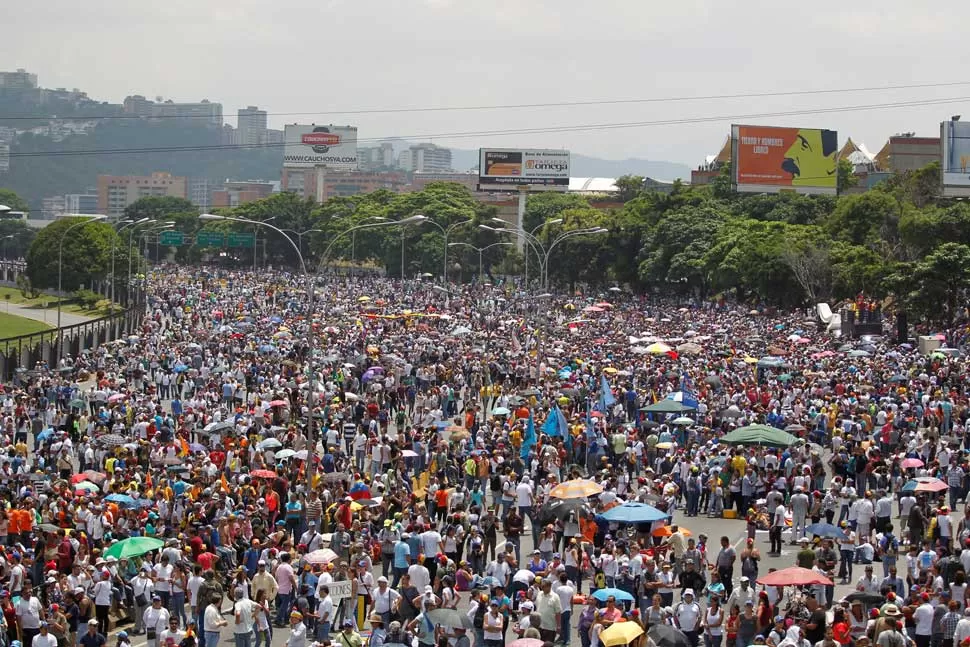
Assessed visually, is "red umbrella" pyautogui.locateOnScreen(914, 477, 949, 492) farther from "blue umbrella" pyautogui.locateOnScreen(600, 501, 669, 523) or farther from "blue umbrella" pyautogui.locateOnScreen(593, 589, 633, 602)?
"blue umbrella" pyautogui.locateOnScreen(593, 589, 633, 602)

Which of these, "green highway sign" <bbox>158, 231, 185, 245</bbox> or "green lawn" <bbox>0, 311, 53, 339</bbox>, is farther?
"green highway sign" <bbox>158, 231, 185, 245</bbox>

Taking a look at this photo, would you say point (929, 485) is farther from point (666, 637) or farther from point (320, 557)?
point (320, 557)

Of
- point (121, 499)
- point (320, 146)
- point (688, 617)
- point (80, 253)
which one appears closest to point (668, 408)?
point (121, 499)

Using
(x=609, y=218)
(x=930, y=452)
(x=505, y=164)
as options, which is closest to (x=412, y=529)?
(x=930, y=452)

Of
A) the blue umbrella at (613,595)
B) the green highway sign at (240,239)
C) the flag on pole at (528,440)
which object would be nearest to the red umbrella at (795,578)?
the blue umbrella at (613,595)

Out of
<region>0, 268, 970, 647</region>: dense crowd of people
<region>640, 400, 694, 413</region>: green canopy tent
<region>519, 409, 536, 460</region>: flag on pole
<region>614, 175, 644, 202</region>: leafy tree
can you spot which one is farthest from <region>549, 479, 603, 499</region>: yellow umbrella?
<region>614, 175, 644, 202</region>: leafy tree

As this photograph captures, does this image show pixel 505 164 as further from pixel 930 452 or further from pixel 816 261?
pixel 930 452
